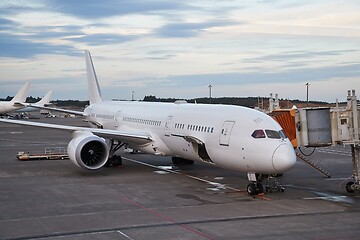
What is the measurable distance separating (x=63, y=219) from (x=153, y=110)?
44.5 feet

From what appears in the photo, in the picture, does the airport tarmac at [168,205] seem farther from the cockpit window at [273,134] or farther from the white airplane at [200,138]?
the cockpit window at [273,134]

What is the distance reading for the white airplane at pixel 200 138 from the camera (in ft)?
60.5

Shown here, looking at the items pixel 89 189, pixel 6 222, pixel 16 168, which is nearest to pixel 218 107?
pixel 89 189

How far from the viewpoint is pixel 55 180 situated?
2358 centimetres

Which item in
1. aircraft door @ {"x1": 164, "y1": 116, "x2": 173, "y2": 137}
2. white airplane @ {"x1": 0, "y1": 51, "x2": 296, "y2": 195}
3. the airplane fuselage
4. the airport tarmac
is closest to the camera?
the airport tarmac

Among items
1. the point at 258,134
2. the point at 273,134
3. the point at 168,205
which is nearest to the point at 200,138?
the point at 258,134

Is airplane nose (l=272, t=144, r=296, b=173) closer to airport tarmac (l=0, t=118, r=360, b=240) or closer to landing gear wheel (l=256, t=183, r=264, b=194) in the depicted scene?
airport tarmac (l=0, t=118, r=360, b=240)

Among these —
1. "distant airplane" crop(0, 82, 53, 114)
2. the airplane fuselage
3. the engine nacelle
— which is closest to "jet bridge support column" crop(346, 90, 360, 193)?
the airplane fuselage

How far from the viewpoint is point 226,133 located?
20.0 meters

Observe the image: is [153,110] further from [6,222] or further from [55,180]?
[6,222]

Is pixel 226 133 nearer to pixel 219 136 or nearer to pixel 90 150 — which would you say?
pixel 219 136

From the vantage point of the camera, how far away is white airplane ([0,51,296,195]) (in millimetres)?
18438

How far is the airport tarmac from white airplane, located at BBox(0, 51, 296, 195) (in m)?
1.18

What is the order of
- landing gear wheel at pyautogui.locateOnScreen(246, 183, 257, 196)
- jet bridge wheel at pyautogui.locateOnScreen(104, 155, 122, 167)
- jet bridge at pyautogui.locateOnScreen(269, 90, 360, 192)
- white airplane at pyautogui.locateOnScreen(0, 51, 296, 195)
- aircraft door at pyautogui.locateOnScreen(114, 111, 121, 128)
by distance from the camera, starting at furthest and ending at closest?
1. aircraft door at pyautogui.locateOnScreen(114, 111, 121, 128)
2. jet bridge wheel at pyautogui.locateOnScreen(104, 155, 122, 167)
3. jet bridge at pyautogui.locateOnScreen(269, 90, 360, 192)
4. landing gear wheel at pyautogui.locateOnScreen(246, 183, 257, 196)
5. white airplane at pyautogui.locateOnScreen(0, 51, 296, 195)
